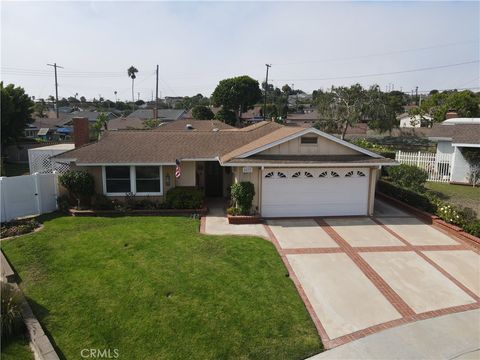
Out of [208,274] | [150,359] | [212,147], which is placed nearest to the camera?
[150,359]

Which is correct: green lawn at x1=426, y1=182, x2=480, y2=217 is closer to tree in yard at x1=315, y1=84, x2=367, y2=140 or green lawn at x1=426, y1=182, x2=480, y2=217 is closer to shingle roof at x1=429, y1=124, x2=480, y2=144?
shingle roof at x1=429, y1=124, x2=480, y2=144

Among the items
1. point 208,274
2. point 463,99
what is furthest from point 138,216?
point 463,99

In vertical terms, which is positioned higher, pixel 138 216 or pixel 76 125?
pixel 76 125

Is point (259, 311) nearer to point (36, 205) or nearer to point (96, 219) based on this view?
point (96, 219)

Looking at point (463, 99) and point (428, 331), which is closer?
point (428, 331)

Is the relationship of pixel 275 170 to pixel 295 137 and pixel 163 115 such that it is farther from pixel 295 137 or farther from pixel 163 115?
pixel 163 115

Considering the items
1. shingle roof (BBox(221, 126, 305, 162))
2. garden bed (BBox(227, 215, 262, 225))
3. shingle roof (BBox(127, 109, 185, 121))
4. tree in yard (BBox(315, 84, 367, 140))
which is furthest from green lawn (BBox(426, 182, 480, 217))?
shingle roof (BBox(127, 109, 185, 121))

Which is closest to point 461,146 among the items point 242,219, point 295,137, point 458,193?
A: point 458,193

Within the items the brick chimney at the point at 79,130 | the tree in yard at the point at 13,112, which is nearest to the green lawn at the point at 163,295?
the brick chimney at the point at 79,130

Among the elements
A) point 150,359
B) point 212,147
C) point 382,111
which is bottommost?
point 150,359
